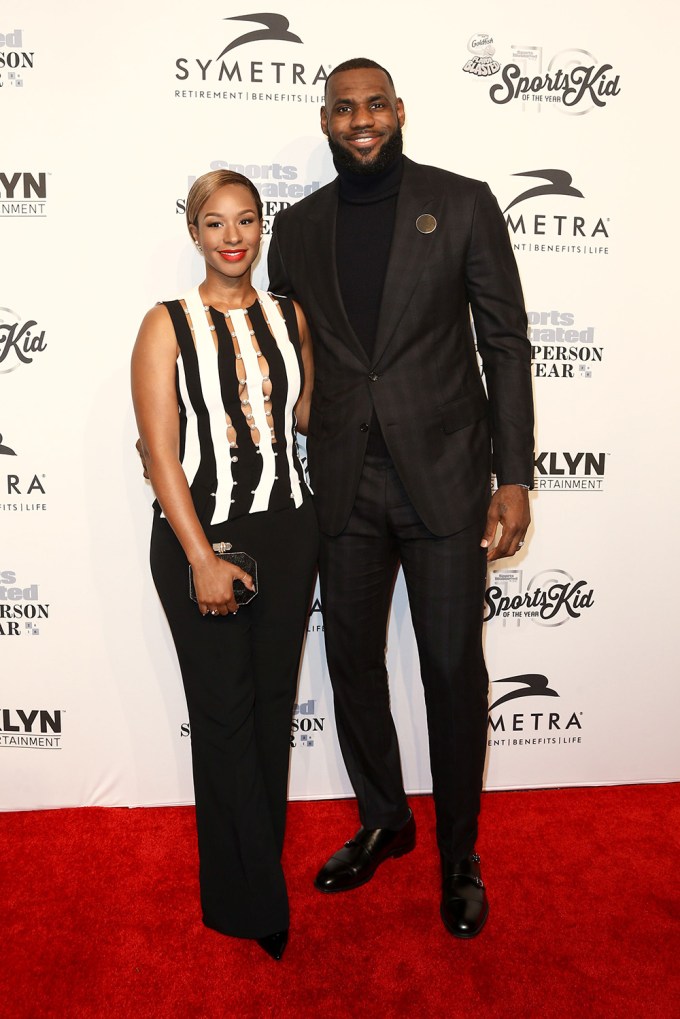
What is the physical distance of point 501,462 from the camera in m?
2.09

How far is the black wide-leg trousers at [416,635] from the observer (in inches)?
82.9

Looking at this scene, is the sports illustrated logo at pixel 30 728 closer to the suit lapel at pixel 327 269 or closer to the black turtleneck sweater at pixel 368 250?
the black turtleneck sweater at pixel 368 250

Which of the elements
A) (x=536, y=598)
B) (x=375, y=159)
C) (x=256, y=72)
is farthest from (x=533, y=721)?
(x=256, y=72)

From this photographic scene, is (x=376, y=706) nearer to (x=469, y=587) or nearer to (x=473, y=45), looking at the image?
(x=469, y=587)

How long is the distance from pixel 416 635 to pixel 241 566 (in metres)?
0.60

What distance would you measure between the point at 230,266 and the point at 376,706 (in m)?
1.30

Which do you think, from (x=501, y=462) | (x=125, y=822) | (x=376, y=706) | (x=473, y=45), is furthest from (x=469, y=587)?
(x=473, y=45)

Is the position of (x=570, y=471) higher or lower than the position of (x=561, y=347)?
lower

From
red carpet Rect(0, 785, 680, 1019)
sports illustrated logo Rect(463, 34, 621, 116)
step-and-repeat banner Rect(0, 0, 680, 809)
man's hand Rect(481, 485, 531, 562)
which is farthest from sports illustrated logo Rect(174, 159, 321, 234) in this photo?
red carpet Rect(0, 785, 680, 1019)

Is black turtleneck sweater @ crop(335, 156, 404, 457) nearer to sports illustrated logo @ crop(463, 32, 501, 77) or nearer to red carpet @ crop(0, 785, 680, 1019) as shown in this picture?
sports illustrated logo @ crop(463, 32, 501, 77)

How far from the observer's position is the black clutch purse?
6.10ft

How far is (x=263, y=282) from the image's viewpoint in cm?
251

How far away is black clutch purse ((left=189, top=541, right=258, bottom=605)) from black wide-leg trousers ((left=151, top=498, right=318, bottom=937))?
3 centimetres

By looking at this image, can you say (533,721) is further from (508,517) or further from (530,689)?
(508,517)
